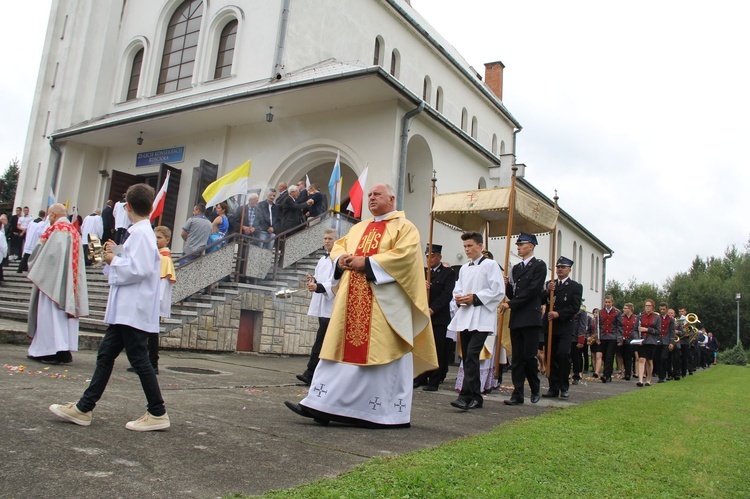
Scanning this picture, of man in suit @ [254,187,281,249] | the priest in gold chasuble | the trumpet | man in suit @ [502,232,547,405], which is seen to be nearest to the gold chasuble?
the priest in gold chasuble

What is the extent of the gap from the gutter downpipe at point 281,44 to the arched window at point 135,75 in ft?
25.8

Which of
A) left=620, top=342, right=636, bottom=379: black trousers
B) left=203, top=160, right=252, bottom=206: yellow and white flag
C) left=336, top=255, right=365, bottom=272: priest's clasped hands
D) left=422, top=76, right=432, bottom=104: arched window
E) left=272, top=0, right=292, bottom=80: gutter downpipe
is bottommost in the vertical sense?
left=620, top=342, right=636, bottom=379: black trousers

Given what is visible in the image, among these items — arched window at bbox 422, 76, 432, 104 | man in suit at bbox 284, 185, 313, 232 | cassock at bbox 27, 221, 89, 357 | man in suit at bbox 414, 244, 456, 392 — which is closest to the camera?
cassock at bbox 27, 221, 89, 357

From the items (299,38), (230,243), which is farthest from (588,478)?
(299,38)

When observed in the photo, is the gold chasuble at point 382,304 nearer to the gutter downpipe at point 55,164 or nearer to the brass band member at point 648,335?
the brass band member at point 648,335

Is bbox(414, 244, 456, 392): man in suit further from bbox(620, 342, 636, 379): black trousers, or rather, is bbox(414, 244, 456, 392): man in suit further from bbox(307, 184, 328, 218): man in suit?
bbox(620, 342, 636, 379): black trousers

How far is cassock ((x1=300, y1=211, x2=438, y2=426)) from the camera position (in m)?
5.41

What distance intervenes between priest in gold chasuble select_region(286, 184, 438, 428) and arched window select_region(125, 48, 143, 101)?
2097 centimetres

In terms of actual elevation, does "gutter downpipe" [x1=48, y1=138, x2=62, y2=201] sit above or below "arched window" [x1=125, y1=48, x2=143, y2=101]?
below

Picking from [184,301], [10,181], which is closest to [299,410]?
[184,301]

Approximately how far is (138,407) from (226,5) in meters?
18.6

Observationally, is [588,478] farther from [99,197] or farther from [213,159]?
[99,197]

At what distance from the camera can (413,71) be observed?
24000 mm

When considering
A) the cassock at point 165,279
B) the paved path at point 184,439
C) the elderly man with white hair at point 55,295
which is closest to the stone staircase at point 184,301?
the cassock at point 165,279
